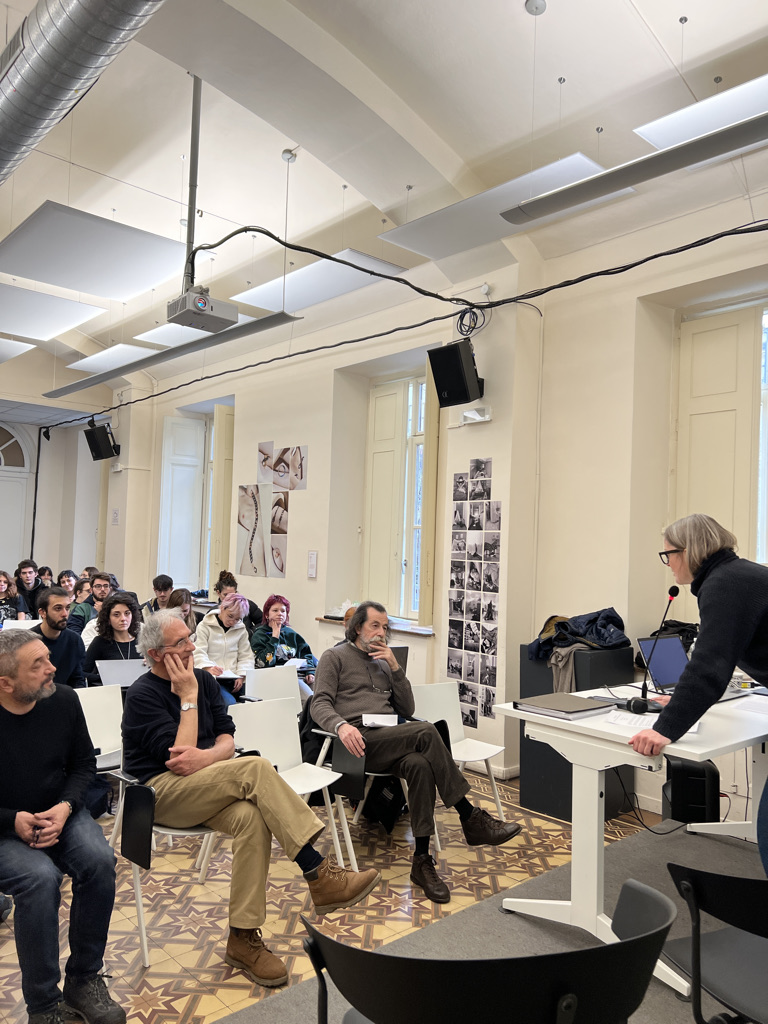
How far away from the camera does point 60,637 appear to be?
457 centimetres

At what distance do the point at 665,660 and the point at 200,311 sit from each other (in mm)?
3334

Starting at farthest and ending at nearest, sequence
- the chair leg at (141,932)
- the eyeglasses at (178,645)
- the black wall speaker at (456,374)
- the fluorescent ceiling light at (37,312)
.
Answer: the fluorescent ceiling light at (37,312) < the black wall speaker at (456,374) < the eyeglasses at (178,645) < the chair leg at (141,932)

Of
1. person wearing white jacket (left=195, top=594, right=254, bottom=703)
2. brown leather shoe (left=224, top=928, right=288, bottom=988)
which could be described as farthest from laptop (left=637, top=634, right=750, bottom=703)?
person wearing white jacket (left=195, top=594, right=254, bottom=703)

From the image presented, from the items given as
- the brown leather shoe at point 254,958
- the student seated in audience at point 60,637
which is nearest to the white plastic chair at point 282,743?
the brown leather shoe at point 254,958

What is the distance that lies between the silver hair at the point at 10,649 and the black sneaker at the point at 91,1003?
1024 mm

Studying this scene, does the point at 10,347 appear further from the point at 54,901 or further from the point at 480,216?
the point at 54,901

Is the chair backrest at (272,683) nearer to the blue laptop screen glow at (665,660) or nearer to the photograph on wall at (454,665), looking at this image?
the photograph on wall at (454,665)

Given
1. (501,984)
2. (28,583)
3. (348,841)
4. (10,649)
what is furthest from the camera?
(28,583)

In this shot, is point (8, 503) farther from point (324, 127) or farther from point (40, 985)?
point (40, 985)

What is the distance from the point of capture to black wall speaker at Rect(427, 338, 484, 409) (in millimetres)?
5379

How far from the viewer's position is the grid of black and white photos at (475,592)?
545 cm

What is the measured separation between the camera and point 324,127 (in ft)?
14.9

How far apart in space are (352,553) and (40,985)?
545cm

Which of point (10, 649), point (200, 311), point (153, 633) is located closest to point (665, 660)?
point (153, 633)
